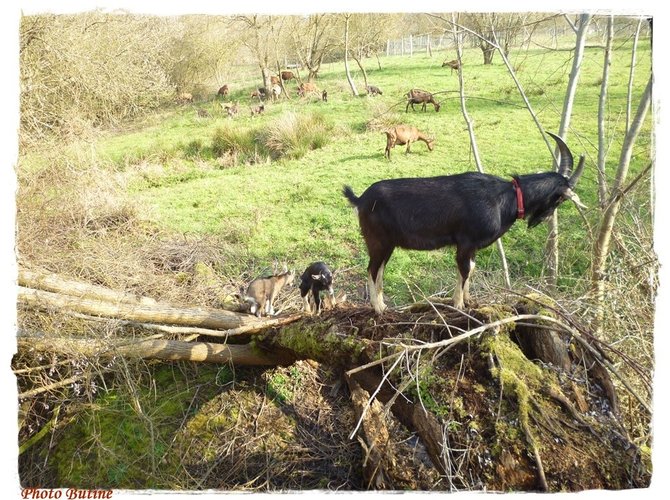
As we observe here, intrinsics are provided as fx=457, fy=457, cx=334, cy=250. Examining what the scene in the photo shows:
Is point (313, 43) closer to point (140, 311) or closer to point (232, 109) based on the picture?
point (232, 109)

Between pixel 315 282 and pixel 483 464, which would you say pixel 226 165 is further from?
pixel 483 464

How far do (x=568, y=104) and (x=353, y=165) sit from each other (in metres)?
7.33

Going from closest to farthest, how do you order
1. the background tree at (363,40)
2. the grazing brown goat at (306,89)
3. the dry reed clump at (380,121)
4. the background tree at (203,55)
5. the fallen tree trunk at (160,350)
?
the fallen tree trunk at (160,350)
the background tree at (203,55)
the background tree at (363,40)
the dry reed clump at (380,121)
the grazing brown goat at (306,89)

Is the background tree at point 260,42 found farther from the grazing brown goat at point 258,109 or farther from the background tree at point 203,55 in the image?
the grazing brown goat at point 258,109

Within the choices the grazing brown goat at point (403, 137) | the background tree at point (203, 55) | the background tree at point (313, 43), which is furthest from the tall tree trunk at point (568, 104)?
the background tree at point (313, 43)

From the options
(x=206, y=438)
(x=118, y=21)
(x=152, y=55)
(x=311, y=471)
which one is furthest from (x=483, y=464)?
(x=152, y=55)

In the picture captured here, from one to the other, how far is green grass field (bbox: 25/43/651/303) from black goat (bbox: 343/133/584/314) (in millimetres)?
2972

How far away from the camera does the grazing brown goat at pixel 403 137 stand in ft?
45.0

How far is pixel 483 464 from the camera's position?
124 inches

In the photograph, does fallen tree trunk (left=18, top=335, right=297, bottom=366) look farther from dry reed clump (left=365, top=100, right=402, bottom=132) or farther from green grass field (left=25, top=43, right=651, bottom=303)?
dry reed clump (left=365, top=100, right=402, bottom=132)

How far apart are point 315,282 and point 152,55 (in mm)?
6522

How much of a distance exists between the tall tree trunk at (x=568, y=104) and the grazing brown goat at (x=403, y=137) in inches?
285

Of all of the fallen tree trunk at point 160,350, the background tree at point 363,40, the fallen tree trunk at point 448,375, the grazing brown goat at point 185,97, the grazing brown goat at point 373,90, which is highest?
the background tree at point 363,40

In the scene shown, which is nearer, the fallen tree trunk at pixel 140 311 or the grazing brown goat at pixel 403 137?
the fallen tree trunk at pixel 140 311
